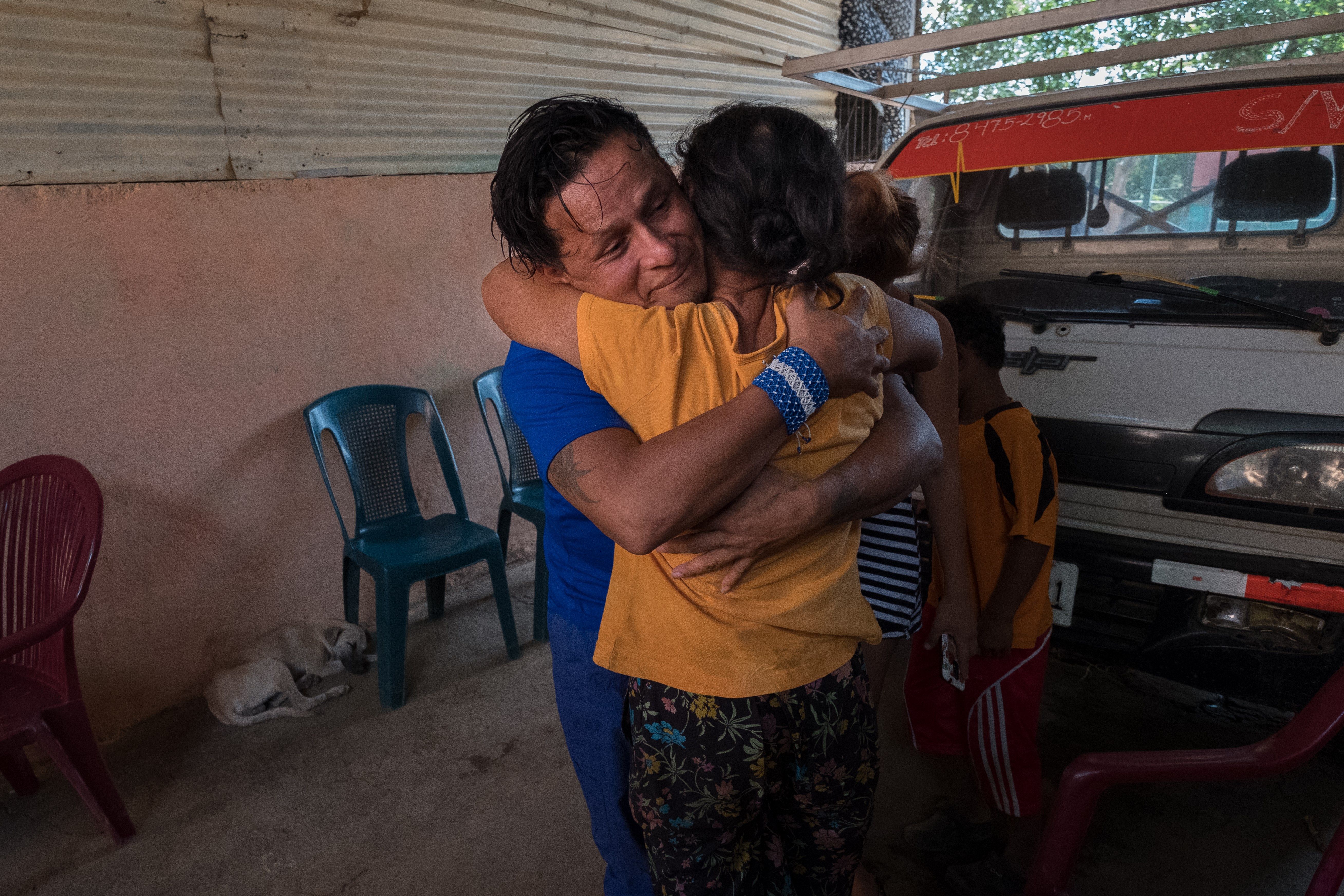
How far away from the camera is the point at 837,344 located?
1.05 metres

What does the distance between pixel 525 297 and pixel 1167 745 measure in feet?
8.92

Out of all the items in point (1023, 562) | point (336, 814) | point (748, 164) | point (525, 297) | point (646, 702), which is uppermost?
point (748, 164)

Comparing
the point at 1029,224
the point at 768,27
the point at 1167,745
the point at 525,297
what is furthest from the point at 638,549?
the point at 768,27

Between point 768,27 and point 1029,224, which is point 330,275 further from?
point 768,27

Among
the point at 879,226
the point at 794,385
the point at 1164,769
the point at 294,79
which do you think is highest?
the point at 294,79

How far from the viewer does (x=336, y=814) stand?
8.27 feet

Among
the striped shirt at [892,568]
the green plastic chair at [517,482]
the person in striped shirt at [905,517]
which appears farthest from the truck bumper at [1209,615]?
the green plastic chair at [517,482]

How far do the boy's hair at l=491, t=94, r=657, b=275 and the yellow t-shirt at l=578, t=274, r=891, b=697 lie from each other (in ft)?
0.52

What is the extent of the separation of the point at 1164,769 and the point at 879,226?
112cm

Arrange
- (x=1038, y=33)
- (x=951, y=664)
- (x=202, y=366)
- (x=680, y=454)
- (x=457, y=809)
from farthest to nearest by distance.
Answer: (x=1038, y=33) → (x=202, y=366) → (x=457, y=809) → (x=951, y=664) → (x=680, y=454)

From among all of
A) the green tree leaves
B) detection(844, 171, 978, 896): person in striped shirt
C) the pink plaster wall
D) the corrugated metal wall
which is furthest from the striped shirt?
the green tree leaves

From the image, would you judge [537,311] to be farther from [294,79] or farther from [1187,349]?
[294,79]

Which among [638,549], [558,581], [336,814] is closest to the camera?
[638,549]

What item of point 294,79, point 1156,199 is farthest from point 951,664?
point 294,79
